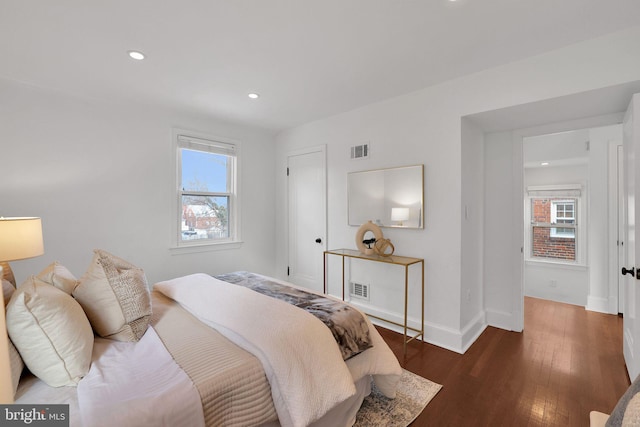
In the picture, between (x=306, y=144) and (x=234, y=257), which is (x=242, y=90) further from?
(x=234, y=257)

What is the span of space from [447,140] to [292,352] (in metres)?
2.34

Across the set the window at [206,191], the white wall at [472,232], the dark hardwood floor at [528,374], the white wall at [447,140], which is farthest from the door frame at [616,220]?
the window at [206,191]

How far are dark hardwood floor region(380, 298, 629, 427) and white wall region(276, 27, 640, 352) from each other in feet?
0.85

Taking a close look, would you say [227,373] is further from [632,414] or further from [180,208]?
[180,208]

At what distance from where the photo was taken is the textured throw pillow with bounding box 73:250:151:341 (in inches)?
60.1

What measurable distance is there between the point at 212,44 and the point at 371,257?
2290mm

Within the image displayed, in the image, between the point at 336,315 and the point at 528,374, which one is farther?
the point at 528,374

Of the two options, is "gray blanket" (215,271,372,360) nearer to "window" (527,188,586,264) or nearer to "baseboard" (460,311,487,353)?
"baseboard" (460,311,487,353)

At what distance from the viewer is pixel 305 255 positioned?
4.13 meters

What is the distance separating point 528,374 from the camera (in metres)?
2.31

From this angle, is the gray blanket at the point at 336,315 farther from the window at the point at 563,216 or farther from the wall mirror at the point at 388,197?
the window at the point at 563,216

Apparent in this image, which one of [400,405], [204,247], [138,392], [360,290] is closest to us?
[138,392]

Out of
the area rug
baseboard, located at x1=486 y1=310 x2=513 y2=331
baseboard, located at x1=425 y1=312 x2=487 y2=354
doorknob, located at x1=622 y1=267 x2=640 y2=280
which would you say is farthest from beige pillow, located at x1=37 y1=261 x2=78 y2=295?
baseboard, located at x1=486 y1=310 x2=513 y2=331

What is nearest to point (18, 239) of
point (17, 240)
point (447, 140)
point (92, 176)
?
point (17, 240)
